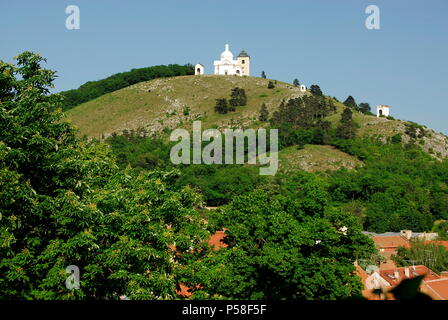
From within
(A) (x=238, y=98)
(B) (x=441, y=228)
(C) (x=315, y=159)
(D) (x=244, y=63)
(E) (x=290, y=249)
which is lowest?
(B) (x=441, y=228)

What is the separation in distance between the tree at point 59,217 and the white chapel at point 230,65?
144 metres

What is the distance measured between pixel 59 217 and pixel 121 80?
15731 centimetres

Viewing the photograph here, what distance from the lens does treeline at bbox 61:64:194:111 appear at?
163 meters

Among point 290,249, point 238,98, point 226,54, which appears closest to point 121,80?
point 226,54

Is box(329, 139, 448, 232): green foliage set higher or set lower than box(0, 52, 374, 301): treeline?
lower

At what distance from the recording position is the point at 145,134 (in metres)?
124

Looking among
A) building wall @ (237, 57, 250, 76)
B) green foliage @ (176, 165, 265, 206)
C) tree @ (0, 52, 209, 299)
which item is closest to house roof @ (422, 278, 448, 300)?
tree @ (0, 52, 209, 299)

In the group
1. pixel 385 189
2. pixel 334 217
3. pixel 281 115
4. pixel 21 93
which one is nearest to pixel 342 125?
pixel 281 115

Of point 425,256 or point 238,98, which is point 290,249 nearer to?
point 425,256

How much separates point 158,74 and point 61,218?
15653cm

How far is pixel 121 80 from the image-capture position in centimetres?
16688

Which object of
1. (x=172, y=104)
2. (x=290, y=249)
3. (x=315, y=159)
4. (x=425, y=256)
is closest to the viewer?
→ (x=290, y=249)

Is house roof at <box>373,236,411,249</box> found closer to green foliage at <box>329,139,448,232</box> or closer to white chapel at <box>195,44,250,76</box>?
green foliage at <box>329,139,448,232</box>
